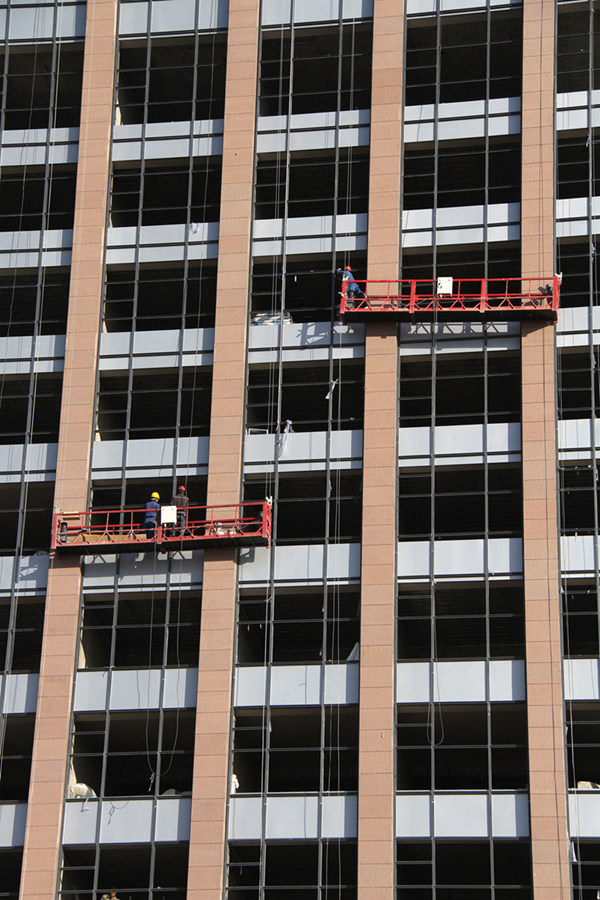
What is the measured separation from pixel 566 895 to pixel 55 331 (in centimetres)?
3721

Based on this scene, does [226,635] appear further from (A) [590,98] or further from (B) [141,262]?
(A) [590,98]

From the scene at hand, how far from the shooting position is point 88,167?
75.1 metres

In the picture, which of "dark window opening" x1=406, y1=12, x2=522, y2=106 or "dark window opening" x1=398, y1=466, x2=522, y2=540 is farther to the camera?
"dark window opening" x1=406, y1=12, x2=522, y2=106

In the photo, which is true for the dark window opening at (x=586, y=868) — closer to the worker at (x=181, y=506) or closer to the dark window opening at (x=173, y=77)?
the worker at (x=181, y=506)

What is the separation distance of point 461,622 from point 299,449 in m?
10.8

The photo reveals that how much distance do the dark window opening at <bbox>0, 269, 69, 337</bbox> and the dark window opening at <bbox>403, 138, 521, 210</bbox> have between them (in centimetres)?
1649

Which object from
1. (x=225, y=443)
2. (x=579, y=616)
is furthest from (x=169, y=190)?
(x=579, y=616)

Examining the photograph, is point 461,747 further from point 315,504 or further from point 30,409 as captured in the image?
point 30,409

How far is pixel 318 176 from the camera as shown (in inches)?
2987

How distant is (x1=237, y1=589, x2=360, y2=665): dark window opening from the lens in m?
66.1

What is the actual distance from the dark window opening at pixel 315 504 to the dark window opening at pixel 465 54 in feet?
61.5

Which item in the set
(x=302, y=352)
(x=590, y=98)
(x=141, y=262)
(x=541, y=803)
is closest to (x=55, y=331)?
(x=141, y=262)

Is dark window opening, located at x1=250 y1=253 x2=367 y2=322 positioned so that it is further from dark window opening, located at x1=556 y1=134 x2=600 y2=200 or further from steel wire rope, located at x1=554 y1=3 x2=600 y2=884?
dark window opening, located at x1=556 y1=134 x2=600 y2=200

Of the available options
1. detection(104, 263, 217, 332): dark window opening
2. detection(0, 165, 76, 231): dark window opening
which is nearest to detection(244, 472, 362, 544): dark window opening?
detection(104, 263, 217, 332): dark window opening
